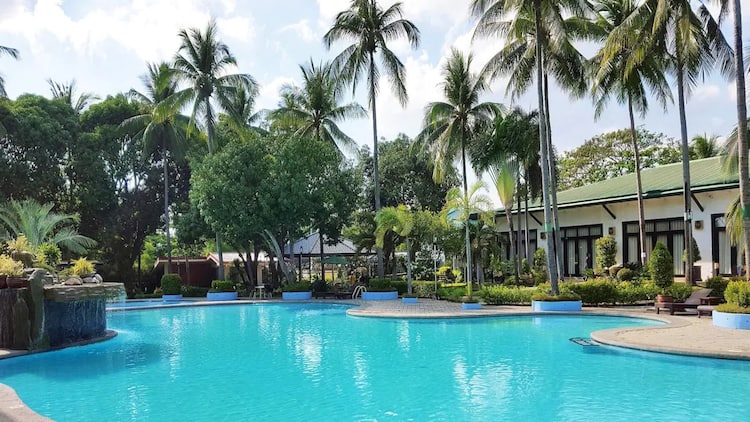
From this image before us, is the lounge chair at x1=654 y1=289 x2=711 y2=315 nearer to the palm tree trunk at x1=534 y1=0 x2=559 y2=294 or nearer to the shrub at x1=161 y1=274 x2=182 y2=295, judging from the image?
the palm tree trunk at x1=534 y1=0 x2=559 y2=294

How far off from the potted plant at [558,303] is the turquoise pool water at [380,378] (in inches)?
75.4

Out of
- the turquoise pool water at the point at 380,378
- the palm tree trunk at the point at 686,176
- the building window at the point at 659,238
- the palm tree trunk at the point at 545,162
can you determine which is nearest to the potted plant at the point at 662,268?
the palm tree trunk at the point at 686,176

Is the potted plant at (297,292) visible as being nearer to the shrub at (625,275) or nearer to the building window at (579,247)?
the building window at (579,247)

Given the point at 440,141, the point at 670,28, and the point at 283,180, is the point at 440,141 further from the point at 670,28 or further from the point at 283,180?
the point at 670,28

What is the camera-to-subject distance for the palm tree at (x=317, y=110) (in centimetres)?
3256

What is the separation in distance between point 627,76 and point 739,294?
9.29m

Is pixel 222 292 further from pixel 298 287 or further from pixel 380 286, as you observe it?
pixel 380 286

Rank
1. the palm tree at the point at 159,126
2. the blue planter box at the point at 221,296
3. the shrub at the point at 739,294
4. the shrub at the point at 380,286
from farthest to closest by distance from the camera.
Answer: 1. the palm tree at the point at 159,126
2. the blue planter box at the point at 221,296
3. the shrub at the point at 380,286
4. the shrub at the point at 739,294

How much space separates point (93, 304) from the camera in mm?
17156

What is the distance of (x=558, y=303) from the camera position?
1978 centimetres

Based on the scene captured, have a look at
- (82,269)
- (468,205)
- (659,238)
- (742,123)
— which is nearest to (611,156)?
(659,238)

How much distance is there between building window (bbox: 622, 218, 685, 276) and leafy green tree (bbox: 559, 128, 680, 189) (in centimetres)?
1605

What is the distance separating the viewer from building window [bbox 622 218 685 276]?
24.7 metres

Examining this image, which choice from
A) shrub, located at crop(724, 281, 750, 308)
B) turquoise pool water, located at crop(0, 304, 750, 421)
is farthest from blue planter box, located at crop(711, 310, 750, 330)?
turquoise pool water, located at crop(0, 304, 750, 421)
